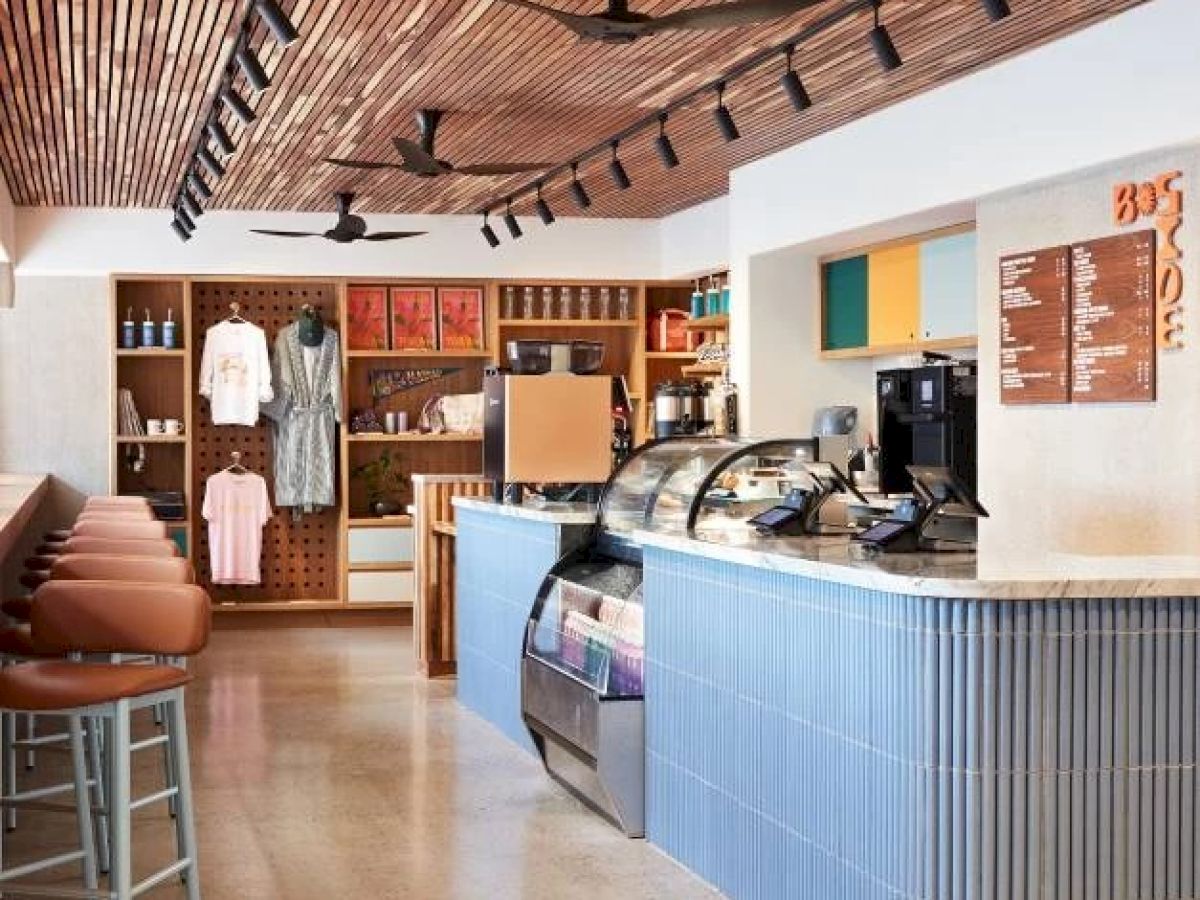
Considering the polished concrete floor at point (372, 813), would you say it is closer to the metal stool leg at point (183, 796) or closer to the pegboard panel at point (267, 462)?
the metal stool leg at point (183, 796)

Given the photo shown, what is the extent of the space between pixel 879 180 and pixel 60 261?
234 inches

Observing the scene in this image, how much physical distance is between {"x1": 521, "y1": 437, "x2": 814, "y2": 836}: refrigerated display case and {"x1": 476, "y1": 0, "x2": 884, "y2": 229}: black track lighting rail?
4.96 ft

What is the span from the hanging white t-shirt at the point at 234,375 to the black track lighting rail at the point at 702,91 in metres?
2.13

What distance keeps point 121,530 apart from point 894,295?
447 cm

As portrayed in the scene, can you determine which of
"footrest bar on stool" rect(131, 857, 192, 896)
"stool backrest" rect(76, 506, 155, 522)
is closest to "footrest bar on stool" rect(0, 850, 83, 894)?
"footrest bar on stool" rect(131, 857, 192, 896)

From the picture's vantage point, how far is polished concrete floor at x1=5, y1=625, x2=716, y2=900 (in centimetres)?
552

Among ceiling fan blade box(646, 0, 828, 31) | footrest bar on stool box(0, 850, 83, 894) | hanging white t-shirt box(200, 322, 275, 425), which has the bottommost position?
footrest bar on stool box(0, 850, 83, 894)

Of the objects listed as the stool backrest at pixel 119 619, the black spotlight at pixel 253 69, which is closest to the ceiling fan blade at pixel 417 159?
the black spotlight at pixel 253 69

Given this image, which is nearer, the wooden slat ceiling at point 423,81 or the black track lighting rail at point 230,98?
the black track lighting rail at point 230,98

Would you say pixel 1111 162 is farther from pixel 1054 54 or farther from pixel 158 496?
pixel 158 496

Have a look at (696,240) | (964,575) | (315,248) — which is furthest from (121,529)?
(696,240)

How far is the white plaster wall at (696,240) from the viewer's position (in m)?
11.8

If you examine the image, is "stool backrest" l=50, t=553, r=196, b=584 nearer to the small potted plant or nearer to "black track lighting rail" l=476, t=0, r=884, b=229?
"black track lighting rail" l=476, t=0, r=884, b=229

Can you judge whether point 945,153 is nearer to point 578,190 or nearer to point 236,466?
point 578,190
